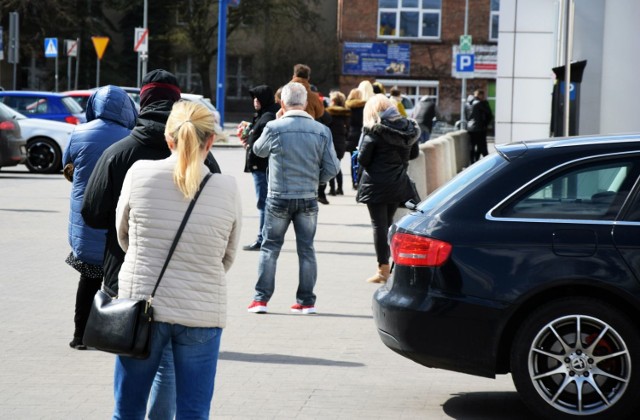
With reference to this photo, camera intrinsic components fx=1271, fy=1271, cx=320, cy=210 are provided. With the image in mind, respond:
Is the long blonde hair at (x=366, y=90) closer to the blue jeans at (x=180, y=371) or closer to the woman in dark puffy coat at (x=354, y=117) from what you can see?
the woman in dark puffy coat at (x=354, y=117)

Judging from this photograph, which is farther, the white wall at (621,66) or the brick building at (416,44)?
the brick building at (416,44)

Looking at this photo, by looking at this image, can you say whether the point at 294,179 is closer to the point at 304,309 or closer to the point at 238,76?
the point at 304,309

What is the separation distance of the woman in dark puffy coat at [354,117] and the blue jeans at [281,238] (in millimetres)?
10174

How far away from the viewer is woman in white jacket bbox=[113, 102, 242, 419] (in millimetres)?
4793

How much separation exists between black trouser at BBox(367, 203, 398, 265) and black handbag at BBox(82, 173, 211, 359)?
6627mm

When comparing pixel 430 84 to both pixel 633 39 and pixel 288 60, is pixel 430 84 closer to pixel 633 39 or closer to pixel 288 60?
pixel 288 60

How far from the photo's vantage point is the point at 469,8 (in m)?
58.0

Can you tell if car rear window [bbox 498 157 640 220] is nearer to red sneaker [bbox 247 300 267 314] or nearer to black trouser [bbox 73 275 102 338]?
black trouser [bbox 73 275 102 338]

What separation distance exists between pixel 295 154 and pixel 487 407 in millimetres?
3397

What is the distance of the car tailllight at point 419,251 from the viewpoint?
6488 millimetres

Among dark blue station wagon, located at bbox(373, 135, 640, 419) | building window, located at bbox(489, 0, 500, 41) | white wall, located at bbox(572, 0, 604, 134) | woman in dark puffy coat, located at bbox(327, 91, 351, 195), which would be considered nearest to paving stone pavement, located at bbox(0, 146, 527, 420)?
dark blue station wagon, located at bbox(373, 135, 640, 419)

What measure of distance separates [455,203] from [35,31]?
50656 millimetres

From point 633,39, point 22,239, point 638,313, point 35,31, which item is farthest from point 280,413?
point 35,31

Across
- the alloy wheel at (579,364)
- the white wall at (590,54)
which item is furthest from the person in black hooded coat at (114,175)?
the white wall at (590,54)
